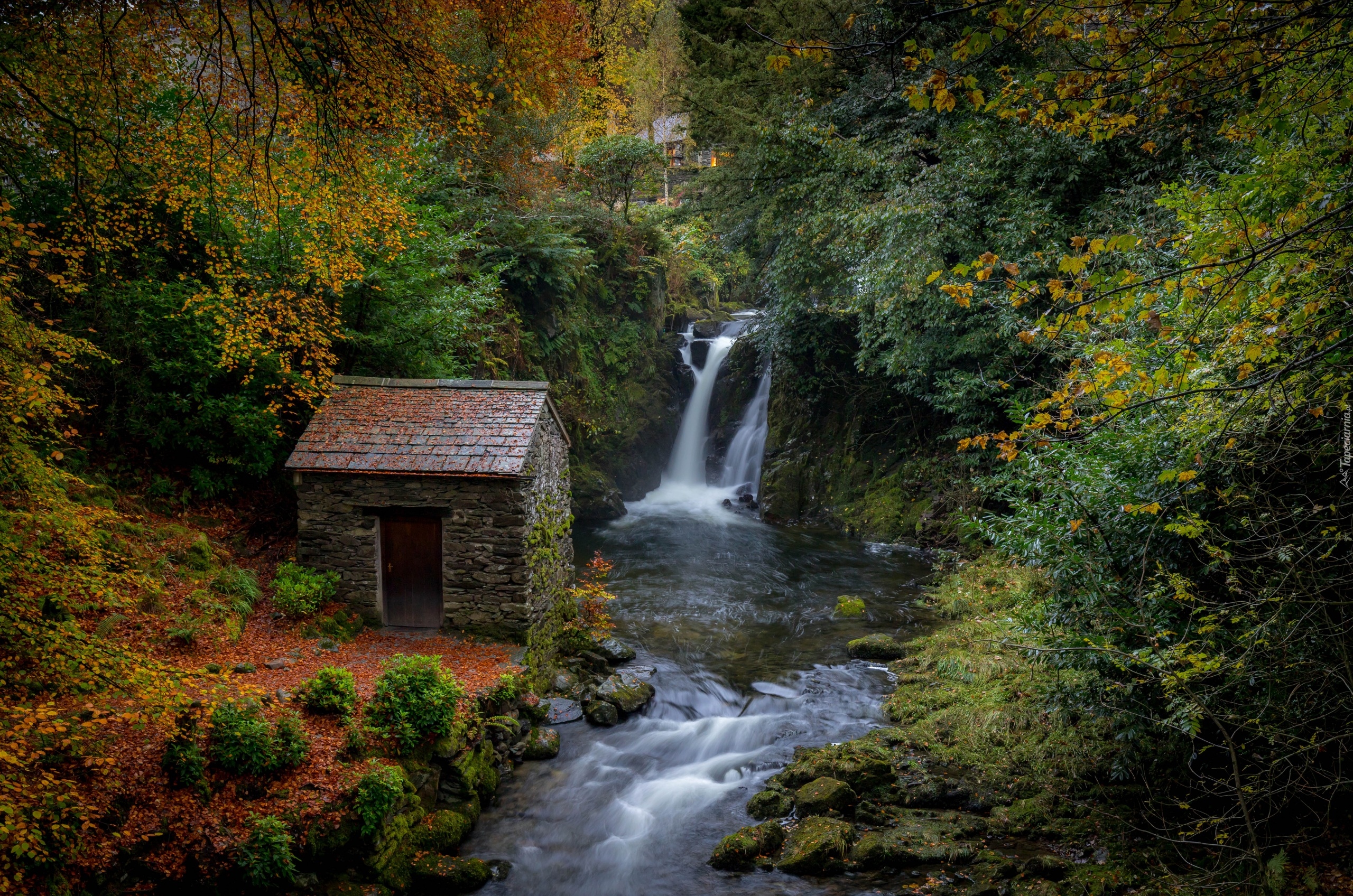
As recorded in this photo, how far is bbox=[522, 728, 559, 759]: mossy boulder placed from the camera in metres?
8.38

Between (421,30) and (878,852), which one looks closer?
(878,852)

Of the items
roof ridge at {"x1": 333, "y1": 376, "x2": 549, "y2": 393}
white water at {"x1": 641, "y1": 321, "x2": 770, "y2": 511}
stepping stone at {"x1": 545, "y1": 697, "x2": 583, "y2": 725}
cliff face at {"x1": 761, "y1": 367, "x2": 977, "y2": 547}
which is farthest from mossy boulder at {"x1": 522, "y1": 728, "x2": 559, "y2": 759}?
white water at {"x1": 641, "y1": 321, "x2": 770, "y2": 511}

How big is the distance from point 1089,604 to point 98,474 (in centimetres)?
1143

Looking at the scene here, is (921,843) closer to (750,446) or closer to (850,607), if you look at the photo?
(850,607)

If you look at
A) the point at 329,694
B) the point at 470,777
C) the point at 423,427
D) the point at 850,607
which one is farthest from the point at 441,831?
the point at 850,607

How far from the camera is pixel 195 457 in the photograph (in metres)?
10.4

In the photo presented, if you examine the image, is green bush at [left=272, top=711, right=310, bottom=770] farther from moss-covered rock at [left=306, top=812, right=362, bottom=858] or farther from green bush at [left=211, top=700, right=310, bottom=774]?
moss-covered rock at [left=306, top=812, right=362, bottom=858]

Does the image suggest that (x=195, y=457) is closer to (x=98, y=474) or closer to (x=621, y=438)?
(x=98, y=474)

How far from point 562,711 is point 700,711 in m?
1.85

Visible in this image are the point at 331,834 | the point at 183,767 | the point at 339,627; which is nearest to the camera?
the point at 183,767

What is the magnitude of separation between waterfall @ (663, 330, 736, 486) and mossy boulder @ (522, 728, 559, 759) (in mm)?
14411

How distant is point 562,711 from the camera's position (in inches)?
362

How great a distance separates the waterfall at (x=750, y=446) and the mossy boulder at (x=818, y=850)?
1476 cm

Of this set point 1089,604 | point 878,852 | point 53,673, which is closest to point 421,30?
point 53,673
